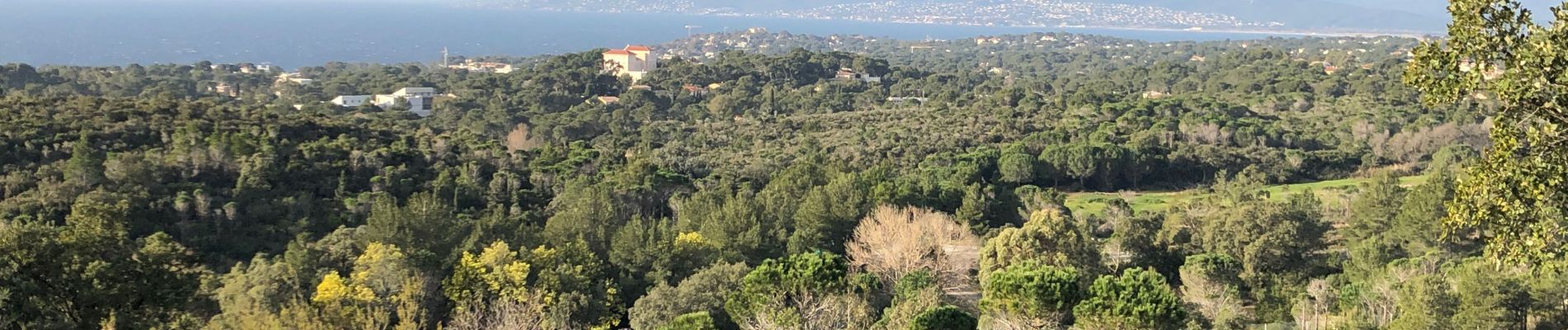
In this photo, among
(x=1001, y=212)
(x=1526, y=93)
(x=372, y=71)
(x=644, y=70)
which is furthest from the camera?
(x=372, y=71)

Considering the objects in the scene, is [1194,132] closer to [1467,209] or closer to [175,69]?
[1467,209]

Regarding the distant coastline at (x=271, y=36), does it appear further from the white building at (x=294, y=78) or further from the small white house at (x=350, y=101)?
the small white house at (x=350, y=101)

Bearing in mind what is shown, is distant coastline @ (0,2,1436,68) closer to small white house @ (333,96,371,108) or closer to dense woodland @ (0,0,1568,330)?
small white house @ (333,96,371,108)

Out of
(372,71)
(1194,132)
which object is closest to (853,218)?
(1194,132)

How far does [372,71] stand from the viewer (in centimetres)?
6444

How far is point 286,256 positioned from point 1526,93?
12.4 metres

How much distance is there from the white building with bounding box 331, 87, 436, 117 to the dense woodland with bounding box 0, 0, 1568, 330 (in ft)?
17.3

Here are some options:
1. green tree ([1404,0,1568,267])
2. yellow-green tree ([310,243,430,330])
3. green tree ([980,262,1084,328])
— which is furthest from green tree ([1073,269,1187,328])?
yellow-green tree ([310,243,430,330])

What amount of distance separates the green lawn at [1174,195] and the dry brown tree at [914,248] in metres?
6.54

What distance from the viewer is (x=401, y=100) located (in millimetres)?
48094

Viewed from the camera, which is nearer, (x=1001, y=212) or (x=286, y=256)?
(x=286, y=256)

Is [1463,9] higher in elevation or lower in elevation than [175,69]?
higher

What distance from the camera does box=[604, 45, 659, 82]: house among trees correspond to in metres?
58.7

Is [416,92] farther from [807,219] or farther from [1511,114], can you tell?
[1511,114]
